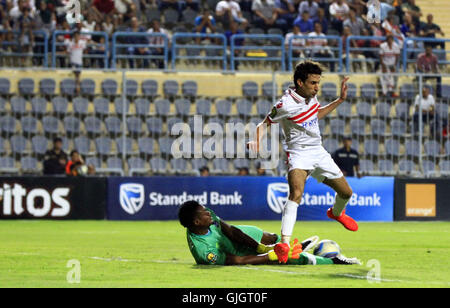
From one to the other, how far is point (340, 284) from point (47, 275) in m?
3.26

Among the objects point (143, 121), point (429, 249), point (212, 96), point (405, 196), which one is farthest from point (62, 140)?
point (429, 249)

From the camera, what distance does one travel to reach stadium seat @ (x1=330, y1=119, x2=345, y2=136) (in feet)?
82.4

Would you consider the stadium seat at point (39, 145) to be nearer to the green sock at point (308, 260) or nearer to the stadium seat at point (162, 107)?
the stadium seat at point (162, 107)

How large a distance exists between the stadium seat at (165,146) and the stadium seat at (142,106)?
822mm

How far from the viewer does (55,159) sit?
23.5 metres

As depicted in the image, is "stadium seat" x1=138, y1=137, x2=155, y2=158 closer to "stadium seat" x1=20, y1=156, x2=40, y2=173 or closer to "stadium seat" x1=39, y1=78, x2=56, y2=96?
"stadium seat" x1=20, y1=156, x2=40, y2=173

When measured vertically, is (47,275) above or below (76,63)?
below

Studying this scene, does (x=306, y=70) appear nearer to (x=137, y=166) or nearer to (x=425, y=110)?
(x=137, y=166)

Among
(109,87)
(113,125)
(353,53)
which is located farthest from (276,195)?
(353,53)

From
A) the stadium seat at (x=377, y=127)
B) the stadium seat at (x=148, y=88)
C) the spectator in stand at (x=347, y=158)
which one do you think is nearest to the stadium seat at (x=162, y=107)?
the stadium seat at (x=148, y=88)

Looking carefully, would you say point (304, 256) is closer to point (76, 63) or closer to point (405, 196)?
point (405, 196)

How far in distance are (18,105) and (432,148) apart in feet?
36.2

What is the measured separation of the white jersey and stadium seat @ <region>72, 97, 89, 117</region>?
45.5 feet
